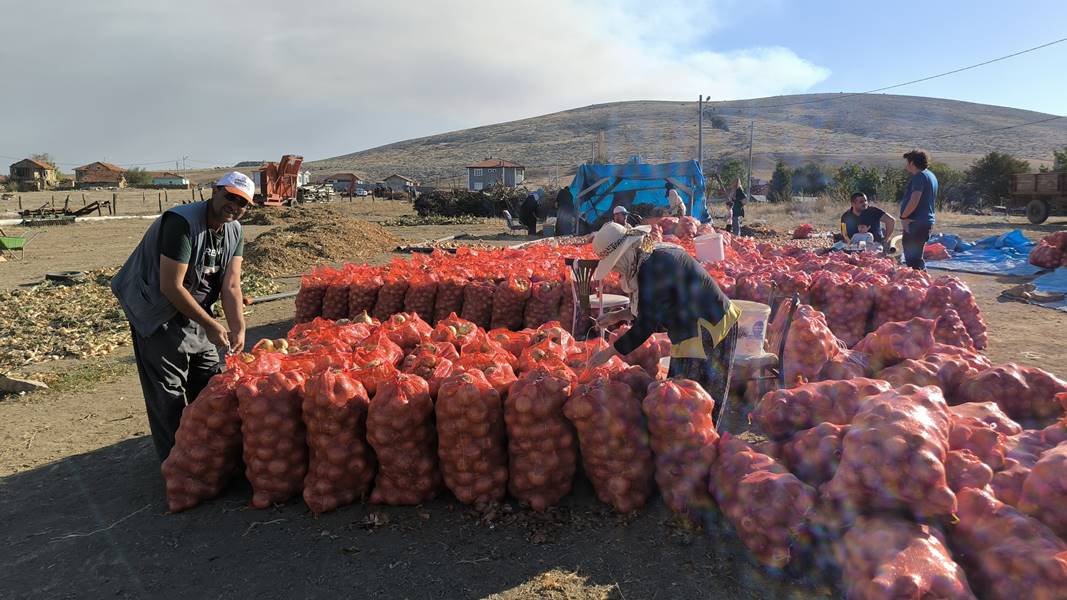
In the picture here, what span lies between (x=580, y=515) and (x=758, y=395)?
5.18 ft

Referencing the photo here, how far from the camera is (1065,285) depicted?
9.28 m

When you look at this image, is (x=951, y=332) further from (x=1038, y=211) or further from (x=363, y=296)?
(x=1038, y=211)

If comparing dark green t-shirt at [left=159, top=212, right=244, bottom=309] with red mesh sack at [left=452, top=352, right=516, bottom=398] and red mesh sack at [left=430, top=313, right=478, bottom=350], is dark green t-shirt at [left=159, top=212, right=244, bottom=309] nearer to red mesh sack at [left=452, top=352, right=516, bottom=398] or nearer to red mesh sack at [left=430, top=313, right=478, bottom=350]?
red mesh sack at [left=430, top=313, right=478, bottom=350]

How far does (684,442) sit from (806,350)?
1608 millimetres

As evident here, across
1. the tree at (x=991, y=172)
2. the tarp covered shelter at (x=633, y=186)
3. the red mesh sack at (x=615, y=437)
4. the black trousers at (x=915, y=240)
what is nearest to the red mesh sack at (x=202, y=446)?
the red mesh sack at (x=615, y=437)

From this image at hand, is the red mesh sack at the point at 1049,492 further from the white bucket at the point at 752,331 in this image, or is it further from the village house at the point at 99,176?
the village house at the point at 99,176

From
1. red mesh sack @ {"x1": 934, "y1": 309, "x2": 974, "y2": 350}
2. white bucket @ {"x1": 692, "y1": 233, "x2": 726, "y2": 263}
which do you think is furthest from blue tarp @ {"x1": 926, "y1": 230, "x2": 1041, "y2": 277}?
red mesh sack @ {"x1": 934, "y1": 309, "x2": 974, "y2": 350}

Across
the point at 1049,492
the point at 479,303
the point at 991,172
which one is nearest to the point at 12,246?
the point at 479,303

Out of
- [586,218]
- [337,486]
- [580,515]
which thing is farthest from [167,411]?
[586,218]

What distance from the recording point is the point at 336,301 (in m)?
6.57

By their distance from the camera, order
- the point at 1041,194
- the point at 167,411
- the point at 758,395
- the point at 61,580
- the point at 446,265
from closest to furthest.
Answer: the point at 61,580 < the point at 167,411 < the point at 758,395 < the point at 446,265 < the point at 1041,194

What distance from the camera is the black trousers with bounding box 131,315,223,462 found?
140 inches

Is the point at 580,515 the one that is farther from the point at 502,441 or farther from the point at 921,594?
the point at 921,594

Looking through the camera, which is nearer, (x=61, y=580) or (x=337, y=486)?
(x=61, y=580)
